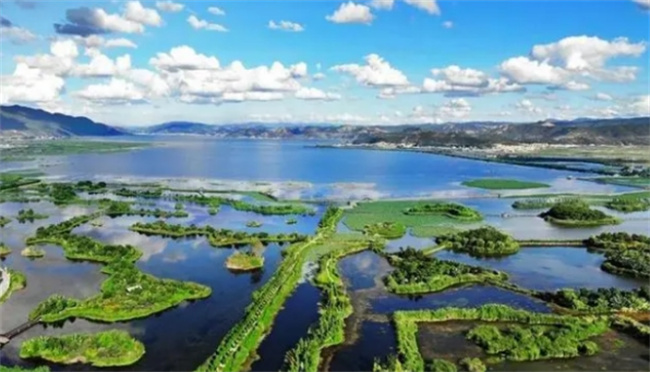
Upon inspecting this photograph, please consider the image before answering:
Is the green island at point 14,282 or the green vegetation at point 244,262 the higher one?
the green vegetation at point 244,262

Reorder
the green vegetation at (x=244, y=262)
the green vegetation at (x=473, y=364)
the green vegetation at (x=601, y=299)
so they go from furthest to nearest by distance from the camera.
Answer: the green vegetation at (x=244, y=262) → the green vegetation at (x=601, y=299) → the green vegetation at (x=473, y=364)


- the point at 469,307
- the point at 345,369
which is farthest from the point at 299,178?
the point at 345,369

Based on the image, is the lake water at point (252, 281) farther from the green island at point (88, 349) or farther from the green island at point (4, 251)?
the green island at point (4, 251)

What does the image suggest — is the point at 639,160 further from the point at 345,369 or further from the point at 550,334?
the point at 345,369

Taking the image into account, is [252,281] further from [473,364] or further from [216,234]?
[473,364]

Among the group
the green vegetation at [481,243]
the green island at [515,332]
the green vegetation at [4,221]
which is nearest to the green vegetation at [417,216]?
the green vegetation at [481,243]

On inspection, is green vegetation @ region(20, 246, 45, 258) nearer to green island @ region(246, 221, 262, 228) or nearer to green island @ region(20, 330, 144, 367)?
green island @ region(20, 330, 144, 367)

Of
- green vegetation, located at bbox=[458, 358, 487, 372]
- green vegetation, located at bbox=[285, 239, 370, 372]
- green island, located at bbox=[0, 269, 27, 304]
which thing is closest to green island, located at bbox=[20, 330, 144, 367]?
green vegetation, located at bbox=[285, 239, 370, 372]
